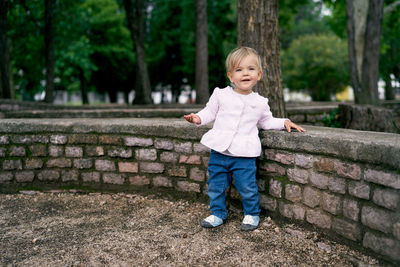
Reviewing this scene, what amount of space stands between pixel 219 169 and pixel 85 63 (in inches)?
600

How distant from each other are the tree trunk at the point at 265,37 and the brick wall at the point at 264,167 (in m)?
0.86

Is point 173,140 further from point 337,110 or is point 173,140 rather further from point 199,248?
point 337,110

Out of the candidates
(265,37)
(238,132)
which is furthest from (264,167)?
(265,37)

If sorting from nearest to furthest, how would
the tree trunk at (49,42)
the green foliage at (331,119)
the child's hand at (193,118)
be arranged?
the child's hand at (193,118) < the green foliage at (331,119) < the tree trunk at (49,42)

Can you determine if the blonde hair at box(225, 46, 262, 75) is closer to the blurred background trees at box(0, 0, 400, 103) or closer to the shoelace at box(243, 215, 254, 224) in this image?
the shoelace at box(243, 215, 254, 224)

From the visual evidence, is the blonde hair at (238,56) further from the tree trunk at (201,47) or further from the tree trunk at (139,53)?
the tree trunk at (139,53)

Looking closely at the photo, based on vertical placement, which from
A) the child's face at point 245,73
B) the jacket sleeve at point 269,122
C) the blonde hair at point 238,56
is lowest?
the jacket sleeve at point 269,122

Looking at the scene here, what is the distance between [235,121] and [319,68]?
19004mm

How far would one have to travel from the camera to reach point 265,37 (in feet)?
13.6

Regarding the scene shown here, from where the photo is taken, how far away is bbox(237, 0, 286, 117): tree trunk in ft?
13.4

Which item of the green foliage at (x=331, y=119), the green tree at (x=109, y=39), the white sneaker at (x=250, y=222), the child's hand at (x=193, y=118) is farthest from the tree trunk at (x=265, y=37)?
the green tree at (x=109, y=39)

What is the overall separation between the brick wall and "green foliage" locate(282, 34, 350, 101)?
59.3 ft

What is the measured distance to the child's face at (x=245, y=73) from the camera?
2982 mm

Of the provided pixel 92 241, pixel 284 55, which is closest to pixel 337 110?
pixel 92 241
